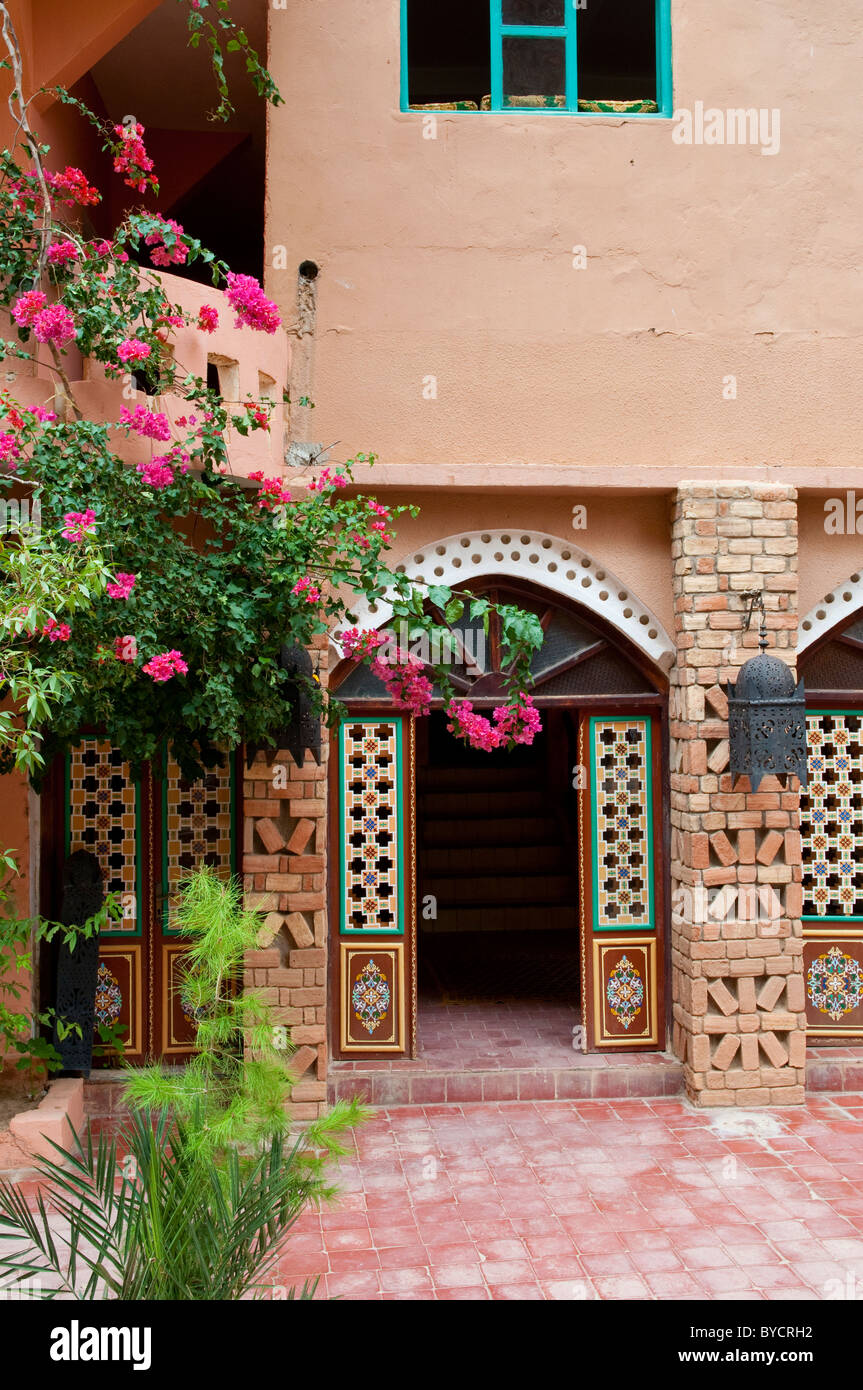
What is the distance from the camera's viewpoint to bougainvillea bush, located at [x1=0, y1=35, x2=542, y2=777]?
5.09 m

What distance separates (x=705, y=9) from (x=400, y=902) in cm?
600

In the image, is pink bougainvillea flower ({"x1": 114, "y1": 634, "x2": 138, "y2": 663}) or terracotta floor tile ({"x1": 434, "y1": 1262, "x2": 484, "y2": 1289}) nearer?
terracotta floor tile ({"x1": 434, "y1": 1262, "x2": 484, "y2": 1289})

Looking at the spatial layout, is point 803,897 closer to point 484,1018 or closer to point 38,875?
point 484,1018

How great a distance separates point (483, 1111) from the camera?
6.92 m

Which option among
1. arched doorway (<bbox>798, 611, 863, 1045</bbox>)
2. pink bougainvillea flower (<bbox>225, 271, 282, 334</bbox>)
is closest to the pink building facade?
arched doorway (<bbox>798, 611, 863, 1045</bbox>)

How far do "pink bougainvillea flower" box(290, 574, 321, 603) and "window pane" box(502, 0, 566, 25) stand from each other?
437cm

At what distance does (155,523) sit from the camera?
535cm

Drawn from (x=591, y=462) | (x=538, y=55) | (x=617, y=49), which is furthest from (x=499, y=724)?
(x=617, y=49)

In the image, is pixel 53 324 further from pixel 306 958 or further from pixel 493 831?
pixel 493 831

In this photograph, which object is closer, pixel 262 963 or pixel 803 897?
pixel 262 963

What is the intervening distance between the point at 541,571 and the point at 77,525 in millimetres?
3397

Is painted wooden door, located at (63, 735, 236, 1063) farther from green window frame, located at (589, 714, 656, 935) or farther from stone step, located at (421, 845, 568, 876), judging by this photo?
stone step, located at (421, 845, 568, 876)

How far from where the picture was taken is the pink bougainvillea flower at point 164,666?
4.84 meters
